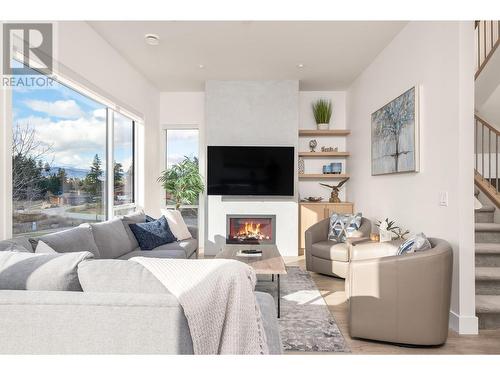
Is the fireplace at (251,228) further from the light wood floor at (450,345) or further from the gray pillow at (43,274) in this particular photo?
the gray pillow at (43,274)

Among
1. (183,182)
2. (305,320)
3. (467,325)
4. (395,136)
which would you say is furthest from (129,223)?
(467,325)

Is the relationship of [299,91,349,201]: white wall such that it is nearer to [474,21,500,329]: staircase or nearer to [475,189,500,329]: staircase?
[474,21,500,329]: staircase

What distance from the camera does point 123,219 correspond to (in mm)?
3824

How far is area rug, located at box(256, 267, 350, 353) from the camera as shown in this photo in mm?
2324

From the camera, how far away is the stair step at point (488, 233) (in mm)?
3273

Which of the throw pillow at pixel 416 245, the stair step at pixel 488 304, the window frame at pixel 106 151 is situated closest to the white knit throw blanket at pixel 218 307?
the throw pillow at pixel 416 245

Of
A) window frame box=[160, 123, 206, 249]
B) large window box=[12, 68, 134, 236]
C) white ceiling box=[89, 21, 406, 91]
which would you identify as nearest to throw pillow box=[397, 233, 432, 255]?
white ceiling box=[89, 21, 406, 91]

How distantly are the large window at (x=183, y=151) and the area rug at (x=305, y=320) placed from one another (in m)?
2.54

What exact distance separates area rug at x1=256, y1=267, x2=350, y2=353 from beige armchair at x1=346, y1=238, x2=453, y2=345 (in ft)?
1.08

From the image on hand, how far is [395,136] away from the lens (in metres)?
3.63

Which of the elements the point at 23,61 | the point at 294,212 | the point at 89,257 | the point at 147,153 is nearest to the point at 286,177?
the point at 294,212

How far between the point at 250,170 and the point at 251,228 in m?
1.01
